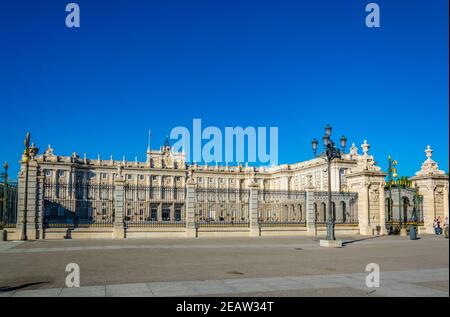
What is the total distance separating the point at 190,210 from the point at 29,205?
969 cm

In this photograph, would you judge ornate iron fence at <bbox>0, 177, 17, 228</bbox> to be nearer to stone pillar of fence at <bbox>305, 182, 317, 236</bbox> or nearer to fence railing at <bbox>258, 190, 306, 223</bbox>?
fence railing at <bbox>258, 190, 306, 223</bbox>

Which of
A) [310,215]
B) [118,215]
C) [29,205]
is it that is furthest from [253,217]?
[29,205]

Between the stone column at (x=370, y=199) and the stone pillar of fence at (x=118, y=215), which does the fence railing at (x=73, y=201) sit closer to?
the stone pillar of fence at (x=118, y=215)

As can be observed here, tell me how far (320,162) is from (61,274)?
9355 cm

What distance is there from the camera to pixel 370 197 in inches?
1239

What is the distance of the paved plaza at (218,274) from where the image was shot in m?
9.32

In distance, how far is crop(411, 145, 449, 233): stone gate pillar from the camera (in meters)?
33.5

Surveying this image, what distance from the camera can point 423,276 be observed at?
11.6 meters

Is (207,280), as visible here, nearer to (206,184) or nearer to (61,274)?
(61,274)

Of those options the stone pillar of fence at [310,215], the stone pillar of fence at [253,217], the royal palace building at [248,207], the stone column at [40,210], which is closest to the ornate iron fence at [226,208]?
Answer: the royal palace building at [248,207]

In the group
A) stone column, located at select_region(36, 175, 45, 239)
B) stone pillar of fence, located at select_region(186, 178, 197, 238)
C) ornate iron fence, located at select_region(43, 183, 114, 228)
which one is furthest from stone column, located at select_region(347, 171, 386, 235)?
stone column, located at select_region(36, 175, 45, 239)

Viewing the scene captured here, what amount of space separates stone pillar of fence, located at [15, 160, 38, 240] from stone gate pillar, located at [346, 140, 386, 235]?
854 inches

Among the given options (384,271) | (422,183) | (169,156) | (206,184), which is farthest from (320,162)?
(384,271)

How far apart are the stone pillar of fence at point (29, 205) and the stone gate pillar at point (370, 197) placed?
71.2ft
